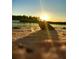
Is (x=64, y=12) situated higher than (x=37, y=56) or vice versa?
(x=64, y=12)

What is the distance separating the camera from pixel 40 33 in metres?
1.90

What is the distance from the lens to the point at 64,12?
188 centimetres

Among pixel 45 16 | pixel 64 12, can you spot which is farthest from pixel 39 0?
pixel 64 12
